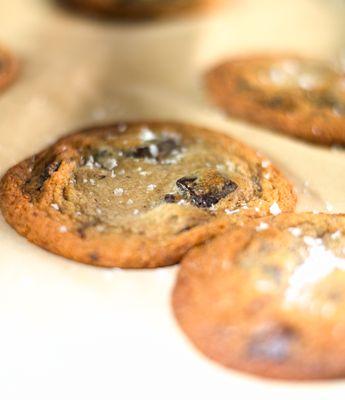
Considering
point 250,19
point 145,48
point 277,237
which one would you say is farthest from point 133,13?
point 277,237

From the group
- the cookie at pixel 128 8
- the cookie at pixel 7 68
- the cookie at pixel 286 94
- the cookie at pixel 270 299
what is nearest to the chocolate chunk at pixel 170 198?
the cookie at pixel 270 299

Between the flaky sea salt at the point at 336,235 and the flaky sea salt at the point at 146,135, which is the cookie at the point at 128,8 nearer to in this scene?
the flaky sea salt at the point at 146,135

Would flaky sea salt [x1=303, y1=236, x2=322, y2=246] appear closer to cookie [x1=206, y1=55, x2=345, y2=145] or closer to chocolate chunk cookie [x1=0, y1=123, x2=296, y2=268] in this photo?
chocolate chunk cookie [x1=0, y1=123, x2=296, y2=268]

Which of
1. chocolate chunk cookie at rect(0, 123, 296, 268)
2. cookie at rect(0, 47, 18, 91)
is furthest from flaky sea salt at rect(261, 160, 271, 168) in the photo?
cookie at rect(0, 47, 18, 91)

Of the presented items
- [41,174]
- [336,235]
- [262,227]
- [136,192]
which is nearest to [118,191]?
[136,192]

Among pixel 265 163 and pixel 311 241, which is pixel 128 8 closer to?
pixel 265 163

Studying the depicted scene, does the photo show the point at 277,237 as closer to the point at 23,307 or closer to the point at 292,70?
the point at 23,307
